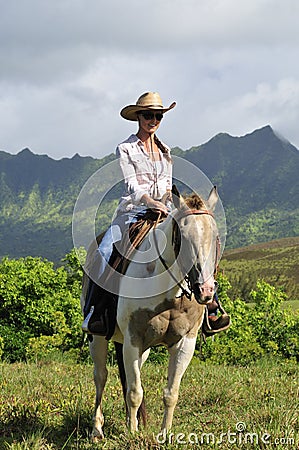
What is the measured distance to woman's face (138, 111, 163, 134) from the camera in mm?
6645

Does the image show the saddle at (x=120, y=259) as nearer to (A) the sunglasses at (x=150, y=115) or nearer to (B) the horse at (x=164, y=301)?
(B) the horse at (x=164, y=301)

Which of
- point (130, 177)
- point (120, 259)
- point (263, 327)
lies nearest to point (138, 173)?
point (130, 177)

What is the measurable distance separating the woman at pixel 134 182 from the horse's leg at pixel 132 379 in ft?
1.86

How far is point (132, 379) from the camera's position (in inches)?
233

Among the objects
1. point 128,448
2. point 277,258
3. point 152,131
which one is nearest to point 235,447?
point 128,448

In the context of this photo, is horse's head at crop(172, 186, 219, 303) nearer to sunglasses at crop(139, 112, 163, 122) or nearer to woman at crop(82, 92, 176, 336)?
woman at crop(82, 92, 176, 336)

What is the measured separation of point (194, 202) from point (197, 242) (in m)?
0.45

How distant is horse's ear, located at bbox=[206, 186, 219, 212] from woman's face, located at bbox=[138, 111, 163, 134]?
1.47 m

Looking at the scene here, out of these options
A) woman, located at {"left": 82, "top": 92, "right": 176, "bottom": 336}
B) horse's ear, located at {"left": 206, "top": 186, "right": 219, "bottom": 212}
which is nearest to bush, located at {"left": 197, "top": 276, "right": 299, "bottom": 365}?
woman, located at {"left": 82, "top": 92, "right": 176, "bottom": 336}

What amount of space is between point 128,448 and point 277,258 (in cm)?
10762

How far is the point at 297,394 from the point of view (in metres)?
7.46

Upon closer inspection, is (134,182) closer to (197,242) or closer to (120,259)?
(120,259)

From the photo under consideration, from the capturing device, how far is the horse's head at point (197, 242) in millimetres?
5008

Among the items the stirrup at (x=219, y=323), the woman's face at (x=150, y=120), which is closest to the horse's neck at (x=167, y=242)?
the stirrup at (x=219, y=323)
